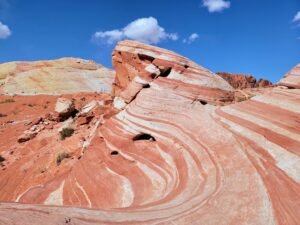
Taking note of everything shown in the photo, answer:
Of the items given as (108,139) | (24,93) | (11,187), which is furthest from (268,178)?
(24,93)

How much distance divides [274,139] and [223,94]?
4.57 meters

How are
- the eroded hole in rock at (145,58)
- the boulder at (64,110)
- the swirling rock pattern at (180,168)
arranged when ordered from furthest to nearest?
1. the boulder at (64,110)
2. the eroded hole in rock at (145,58)
3. the swirling rock pattern at (180,168)

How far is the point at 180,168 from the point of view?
7586mm

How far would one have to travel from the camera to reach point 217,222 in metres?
4.84

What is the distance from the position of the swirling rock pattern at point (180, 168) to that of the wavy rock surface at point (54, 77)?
103ft

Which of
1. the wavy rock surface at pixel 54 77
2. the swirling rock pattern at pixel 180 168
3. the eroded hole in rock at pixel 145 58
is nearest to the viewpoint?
the swirling rock pattern at pixel 180 168

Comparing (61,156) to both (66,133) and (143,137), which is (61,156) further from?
(143,137)

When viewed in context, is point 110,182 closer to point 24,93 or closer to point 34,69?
point 24,93

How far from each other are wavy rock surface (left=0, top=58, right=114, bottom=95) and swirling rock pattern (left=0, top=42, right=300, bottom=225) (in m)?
31.3

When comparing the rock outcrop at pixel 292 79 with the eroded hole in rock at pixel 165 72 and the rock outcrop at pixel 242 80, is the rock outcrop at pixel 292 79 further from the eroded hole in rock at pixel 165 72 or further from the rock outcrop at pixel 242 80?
the rock outcrop at pixel 242 80

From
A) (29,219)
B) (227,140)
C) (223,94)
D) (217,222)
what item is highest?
(223,94)

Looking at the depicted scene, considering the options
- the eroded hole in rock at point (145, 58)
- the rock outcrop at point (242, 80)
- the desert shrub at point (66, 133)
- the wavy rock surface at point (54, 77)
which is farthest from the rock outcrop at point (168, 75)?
the rock outcrop at point (242, 80)

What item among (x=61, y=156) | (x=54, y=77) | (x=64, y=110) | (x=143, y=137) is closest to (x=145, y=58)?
(x=143, y=137)

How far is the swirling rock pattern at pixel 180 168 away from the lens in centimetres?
490
